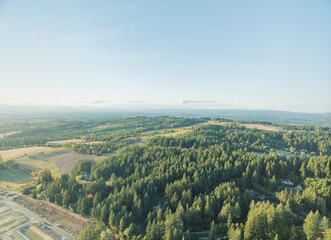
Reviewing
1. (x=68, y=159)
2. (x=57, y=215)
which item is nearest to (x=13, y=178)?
(x=68, y=159)

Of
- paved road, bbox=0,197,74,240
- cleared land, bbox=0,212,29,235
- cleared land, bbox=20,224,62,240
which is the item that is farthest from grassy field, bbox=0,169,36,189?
cleared land, bbox=20,224,62,240

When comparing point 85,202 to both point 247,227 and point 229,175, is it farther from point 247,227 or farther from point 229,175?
point 229,175

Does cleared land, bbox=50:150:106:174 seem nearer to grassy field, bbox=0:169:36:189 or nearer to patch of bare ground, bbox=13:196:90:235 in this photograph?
grassy field, bbox=0:169:36:189

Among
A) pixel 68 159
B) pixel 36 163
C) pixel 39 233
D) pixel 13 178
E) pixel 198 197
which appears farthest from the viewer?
pixel 68 159

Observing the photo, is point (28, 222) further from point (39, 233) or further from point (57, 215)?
point (39, 233)

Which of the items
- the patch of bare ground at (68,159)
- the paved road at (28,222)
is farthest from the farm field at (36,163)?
the paved road at (28,222)

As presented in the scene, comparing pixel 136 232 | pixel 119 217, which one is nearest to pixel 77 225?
pixel 119 217

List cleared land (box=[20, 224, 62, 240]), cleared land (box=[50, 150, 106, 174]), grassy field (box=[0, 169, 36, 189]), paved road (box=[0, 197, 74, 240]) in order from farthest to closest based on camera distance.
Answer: cleared land (box=[50, 150, 106, 174]), grassy field (box=[0, 169, 36, 189]), paved road (box=[0, 197, 74, 240]), cleared land (box=[20, 224, 62, 240])
